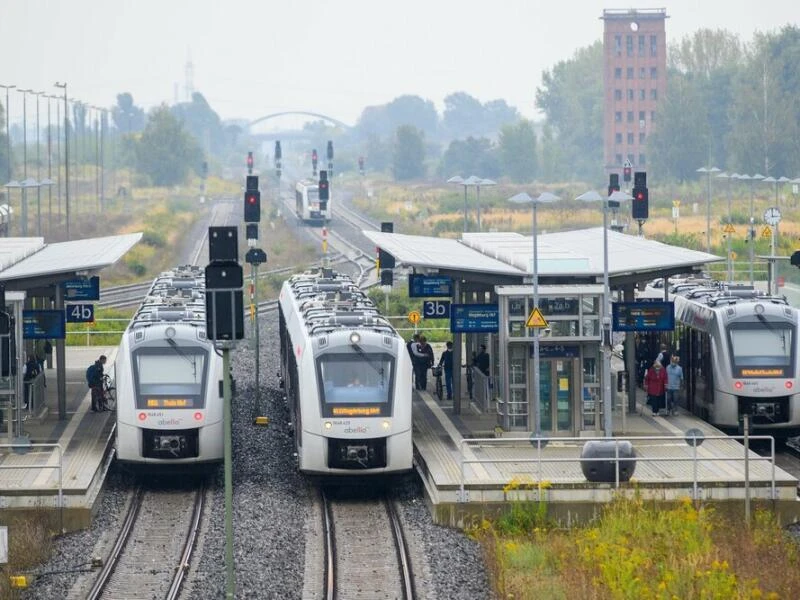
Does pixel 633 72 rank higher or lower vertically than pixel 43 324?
higher

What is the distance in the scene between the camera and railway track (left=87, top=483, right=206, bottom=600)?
19844mm

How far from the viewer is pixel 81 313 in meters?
→ 33.7

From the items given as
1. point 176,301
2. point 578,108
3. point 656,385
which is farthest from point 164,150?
point 656,385

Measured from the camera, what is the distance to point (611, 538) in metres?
20.8

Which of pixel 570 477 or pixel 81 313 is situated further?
pixel 81 313

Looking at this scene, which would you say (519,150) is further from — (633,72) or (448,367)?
(448,367)

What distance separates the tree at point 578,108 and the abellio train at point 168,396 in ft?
389

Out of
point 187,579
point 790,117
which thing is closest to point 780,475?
point 187,579

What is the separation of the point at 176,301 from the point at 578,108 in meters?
129

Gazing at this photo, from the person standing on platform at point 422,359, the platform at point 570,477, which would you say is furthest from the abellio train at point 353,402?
the person standing on platform at point 422,359

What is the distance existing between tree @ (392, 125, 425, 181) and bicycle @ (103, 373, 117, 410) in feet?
383

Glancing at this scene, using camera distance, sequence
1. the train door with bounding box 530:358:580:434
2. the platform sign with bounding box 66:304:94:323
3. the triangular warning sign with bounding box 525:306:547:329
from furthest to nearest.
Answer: the platform sign with bounding box 66:304:94:323
the train door with bounding box 530:358:580:434
the triangular warning sign with bounding box 525:306:547:329

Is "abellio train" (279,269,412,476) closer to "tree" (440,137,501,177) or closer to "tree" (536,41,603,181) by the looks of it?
"tree" (536,41,603,181)

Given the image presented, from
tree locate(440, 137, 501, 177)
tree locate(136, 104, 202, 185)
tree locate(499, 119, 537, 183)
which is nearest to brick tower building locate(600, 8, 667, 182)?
tree locate(499, 119, 537, 183)
